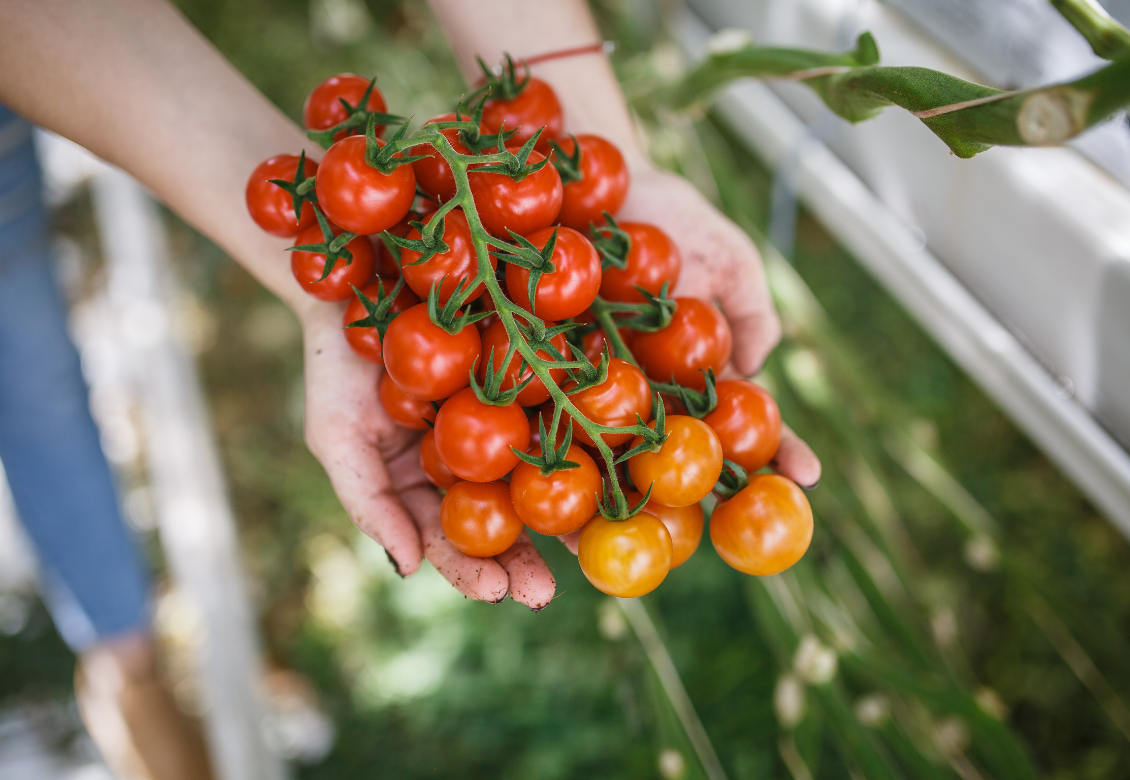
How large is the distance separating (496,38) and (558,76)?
0.36 ft

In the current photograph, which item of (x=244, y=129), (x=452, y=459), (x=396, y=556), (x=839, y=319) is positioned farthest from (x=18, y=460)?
(x=839, y=319)

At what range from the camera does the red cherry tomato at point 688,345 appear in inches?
33.8

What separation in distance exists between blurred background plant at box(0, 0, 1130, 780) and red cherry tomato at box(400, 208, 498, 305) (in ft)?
2.16

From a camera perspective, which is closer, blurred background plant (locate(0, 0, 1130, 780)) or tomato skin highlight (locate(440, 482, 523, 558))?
tomato skin highlight (locate(440, 482, 523, 558))

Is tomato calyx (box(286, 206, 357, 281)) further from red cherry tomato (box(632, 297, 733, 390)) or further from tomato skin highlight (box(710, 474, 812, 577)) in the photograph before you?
tomato skin highlight (box(710, 474, 812, 577))

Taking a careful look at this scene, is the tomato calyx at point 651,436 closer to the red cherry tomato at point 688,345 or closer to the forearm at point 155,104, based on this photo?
the red cherry tomato at point 688,345

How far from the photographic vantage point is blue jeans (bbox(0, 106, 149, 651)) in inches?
46.5

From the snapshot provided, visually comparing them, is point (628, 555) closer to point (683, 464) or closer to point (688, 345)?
point (683, 464)

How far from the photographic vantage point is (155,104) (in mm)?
961

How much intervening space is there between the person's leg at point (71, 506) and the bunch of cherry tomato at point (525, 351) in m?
0.61

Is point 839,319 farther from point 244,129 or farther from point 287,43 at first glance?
point 287,43

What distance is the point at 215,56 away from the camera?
1.03 meters

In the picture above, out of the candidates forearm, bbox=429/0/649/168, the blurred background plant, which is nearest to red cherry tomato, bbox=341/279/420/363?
forearm, bbox=429/0/649/168

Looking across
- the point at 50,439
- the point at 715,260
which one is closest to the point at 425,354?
the point at 715,260
